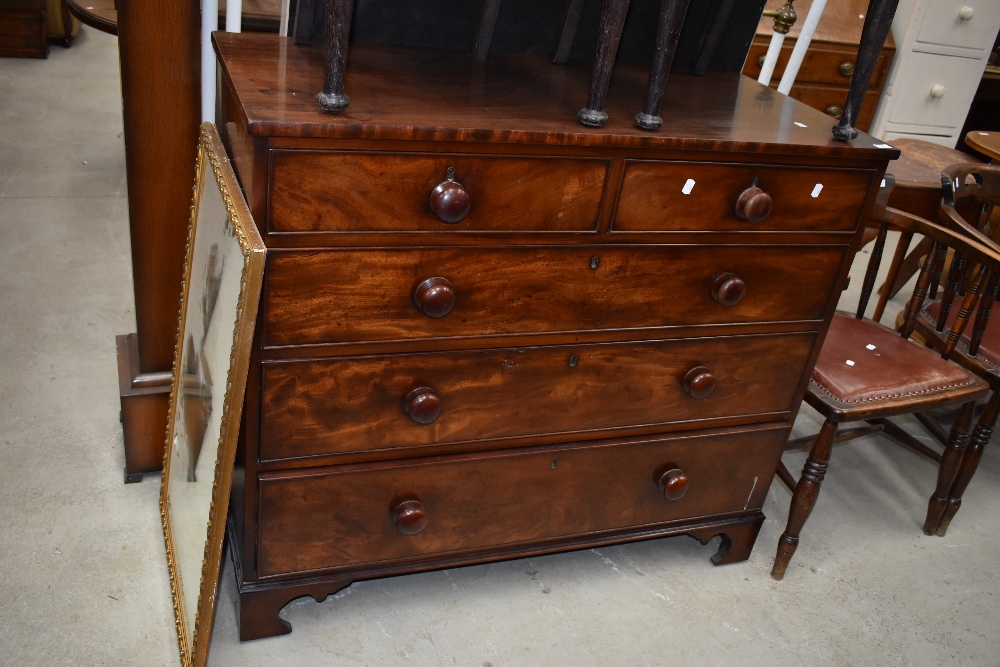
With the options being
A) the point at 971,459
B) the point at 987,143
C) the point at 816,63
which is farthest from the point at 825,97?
the point at 971,459

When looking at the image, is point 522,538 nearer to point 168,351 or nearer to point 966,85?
point 168,351

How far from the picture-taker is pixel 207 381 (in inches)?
73.7

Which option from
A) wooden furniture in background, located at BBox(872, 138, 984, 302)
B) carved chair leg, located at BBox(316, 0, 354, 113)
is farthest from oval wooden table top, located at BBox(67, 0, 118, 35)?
wooden furniture in background, located at BBox(872, 138, 984, 302)

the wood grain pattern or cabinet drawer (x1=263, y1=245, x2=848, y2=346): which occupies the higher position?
the wood grain pattern

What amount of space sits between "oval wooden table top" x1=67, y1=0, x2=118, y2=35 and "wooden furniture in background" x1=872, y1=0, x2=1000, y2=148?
13.1 feet

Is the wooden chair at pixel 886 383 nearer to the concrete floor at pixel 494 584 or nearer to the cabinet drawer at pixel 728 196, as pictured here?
the concrete floor at pixel 494 584

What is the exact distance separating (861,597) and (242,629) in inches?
65.3

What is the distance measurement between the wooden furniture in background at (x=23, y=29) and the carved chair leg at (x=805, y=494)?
18.0ft

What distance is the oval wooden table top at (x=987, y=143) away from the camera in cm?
359

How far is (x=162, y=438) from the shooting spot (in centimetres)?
249

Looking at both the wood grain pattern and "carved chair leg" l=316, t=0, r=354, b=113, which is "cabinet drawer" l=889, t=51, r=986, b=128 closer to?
the wood grain pattern

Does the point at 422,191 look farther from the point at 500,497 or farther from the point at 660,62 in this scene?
the point at 500,497

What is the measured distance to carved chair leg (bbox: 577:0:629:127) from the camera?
1684mm

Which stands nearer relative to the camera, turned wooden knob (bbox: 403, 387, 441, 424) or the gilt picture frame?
the gilt picture frame
